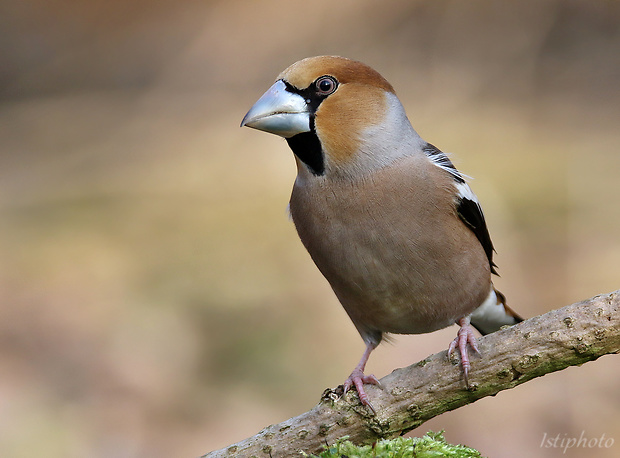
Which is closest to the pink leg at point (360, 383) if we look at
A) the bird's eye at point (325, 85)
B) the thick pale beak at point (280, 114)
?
the thick pale beak at point (280, 114)

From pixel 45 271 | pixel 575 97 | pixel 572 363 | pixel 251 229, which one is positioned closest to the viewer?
pixel 572 363

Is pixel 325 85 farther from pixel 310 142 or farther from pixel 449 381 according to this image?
pixel 449 381

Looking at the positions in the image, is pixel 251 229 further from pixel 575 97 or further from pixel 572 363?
pixel 572 363

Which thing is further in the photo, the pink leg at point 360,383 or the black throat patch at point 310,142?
the black throat patch at point 310,142

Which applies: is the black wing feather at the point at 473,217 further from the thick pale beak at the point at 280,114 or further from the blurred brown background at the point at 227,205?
the blurred brown background at the point at 227,205

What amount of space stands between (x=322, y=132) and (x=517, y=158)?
5.85m

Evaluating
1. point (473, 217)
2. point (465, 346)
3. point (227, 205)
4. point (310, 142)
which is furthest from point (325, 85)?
point (227, 205)

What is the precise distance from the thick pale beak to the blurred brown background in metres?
2.89

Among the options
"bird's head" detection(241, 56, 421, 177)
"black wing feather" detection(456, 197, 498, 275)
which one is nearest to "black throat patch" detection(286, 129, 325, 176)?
"bird's head" detection(241, 56, 421, 177)

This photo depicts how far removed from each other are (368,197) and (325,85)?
0.48 meters

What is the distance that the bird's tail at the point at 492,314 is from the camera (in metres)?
3.62

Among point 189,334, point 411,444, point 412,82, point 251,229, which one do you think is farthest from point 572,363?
point 412,82

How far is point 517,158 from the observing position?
8.39m

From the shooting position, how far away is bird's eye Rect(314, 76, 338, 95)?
301 cm
